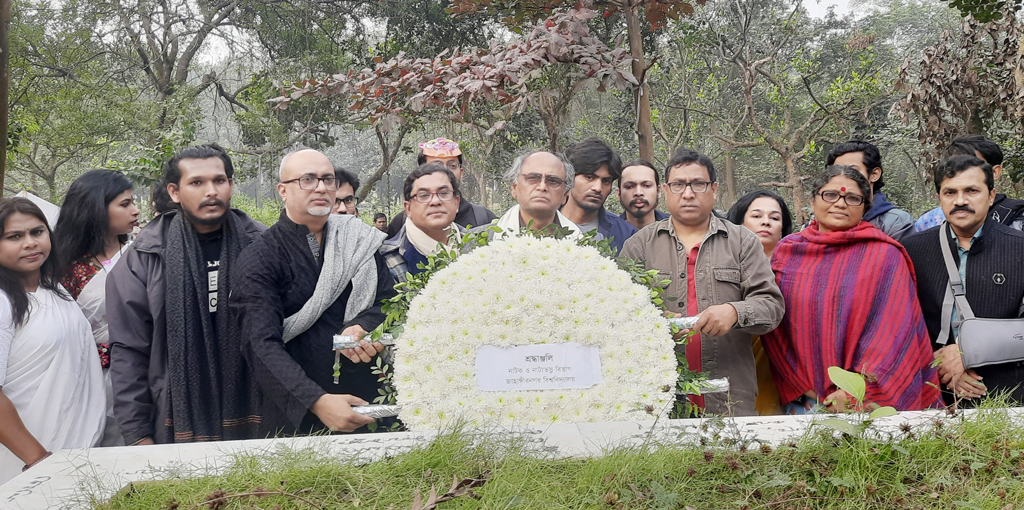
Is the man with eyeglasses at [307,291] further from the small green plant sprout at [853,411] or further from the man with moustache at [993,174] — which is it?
the man with moustache at [993,174]

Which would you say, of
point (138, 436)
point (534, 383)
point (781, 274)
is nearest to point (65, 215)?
point (138, 436)

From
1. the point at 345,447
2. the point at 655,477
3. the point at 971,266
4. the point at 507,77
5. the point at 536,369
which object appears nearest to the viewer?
the point at 655,477

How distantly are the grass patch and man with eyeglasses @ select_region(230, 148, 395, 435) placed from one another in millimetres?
678

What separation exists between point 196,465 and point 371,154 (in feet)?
134

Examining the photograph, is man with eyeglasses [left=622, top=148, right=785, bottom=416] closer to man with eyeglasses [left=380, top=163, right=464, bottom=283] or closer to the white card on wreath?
the white card on wreath

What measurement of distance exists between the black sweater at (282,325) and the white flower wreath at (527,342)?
498 mm

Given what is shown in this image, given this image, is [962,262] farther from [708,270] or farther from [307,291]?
[307,291]

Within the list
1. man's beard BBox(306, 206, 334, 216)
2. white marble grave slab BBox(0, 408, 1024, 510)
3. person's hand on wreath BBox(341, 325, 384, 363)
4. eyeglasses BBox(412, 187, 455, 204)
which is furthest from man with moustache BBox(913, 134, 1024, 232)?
man's beard BBox(306, 206, 334, 216)

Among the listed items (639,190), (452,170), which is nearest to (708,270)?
(639,190)

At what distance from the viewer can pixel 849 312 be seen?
263 centimetres

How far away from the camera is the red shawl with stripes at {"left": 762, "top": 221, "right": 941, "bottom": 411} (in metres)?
2.56

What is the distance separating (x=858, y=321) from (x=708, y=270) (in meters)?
0.61

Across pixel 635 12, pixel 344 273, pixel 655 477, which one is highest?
pixel 635 12

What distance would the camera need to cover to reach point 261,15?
12000mm
